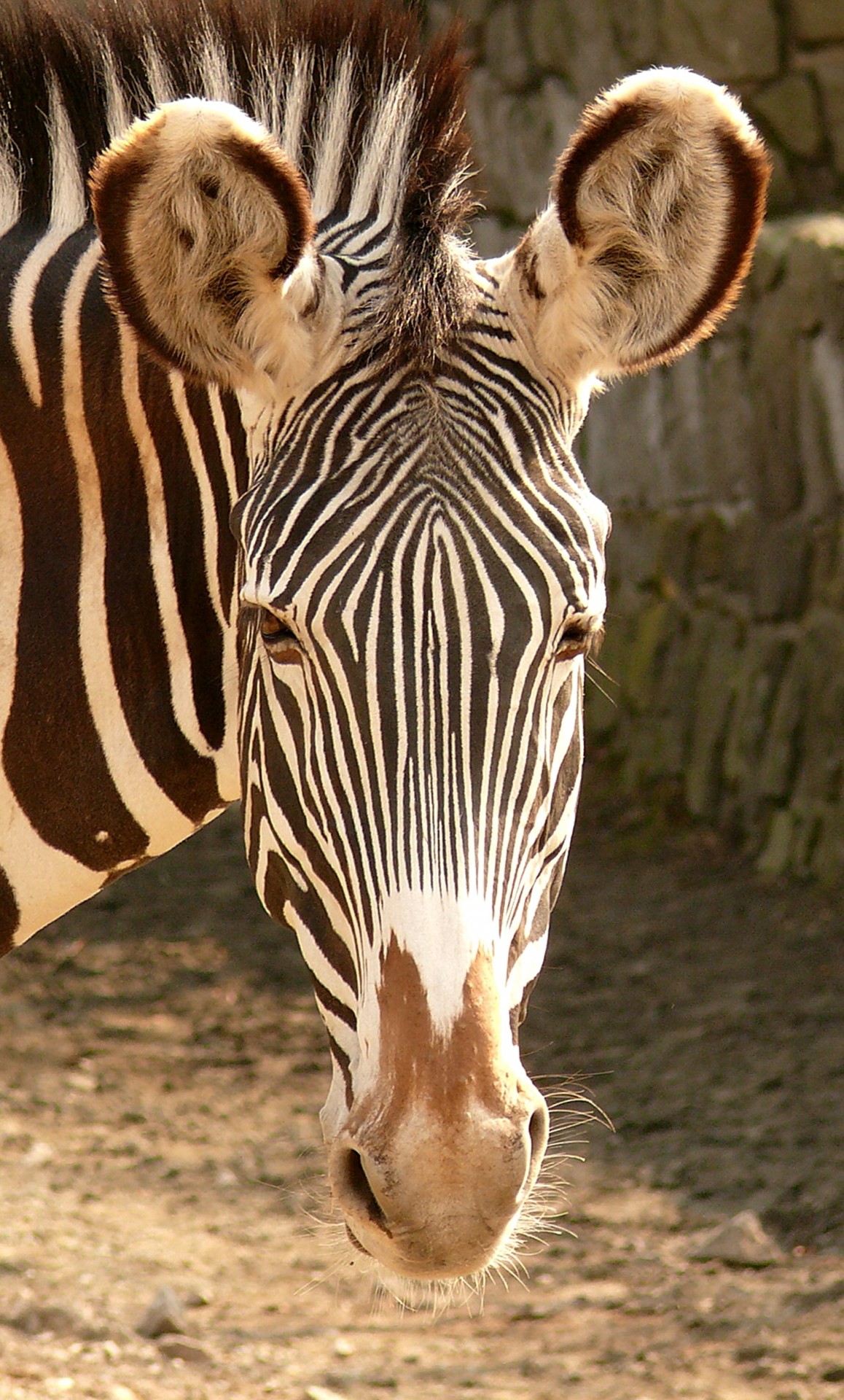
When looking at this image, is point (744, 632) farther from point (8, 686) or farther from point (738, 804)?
point (8, 686)

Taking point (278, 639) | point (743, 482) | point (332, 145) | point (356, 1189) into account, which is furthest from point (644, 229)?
point (743, 482)

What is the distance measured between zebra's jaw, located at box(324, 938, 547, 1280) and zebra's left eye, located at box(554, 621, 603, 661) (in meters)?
0.50

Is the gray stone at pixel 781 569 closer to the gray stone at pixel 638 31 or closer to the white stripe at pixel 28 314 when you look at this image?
the gray stone at pixel 638 31

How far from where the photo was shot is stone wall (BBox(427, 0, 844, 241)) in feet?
31.0

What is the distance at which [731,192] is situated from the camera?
2787 millimetres

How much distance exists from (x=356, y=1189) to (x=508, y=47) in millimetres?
10535

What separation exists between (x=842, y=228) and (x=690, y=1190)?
5.33 m

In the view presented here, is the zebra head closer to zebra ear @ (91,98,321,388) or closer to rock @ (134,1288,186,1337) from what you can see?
zebra ear @ (91,98,321,388)

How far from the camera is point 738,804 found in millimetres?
9461

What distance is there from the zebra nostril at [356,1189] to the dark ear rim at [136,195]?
1387 mm

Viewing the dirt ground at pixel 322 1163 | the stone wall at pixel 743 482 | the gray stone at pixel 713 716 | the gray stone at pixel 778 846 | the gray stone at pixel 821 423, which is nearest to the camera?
the dirt ground at pixel 322 1163

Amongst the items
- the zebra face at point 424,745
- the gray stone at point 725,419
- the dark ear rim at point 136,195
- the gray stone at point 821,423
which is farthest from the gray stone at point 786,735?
the dark ear rim at point 136,195

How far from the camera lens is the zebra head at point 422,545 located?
236 cm

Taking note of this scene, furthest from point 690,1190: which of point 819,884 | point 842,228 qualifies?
point 842,228
